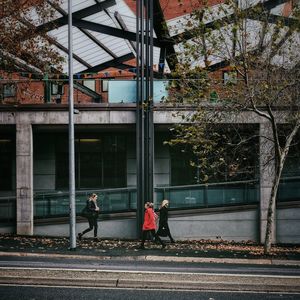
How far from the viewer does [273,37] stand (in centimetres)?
1595

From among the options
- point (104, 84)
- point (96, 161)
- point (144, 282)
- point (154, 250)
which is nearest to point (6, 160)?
point (96, 161)

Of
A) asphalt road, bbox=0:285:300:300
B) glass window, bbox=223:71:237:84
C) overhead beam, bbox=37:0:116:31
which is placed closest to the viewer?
asphalt road, bbox=0:285:300:300

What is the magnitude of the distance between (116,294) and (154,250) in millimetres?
8756

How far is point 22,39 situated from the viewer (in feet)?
64.5

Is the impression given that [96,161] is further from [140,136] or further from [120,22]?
[120,22]

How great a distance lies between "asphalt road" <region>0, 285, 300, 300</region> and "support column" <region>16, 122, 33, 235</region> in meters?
12.9

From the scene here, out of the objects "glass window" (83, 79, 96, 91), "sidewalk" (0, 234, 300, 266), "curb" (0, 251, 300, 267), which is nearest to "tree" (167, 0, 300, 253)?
"sidewalk" (0, 234, 300, 266)

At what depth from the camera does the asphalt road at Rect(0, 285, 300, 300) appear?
9.19 m

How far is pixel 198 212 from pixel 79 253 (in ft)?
23.8

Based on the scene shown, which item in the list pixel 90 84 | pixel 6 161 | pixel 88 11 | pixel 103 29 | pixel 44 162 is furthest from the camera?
pixel 6 161

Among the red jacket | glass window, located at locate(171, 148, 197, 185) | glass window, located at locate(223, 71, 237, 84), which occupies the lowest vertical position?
the red jacket

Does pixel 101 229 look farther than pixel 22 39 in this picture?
Yes

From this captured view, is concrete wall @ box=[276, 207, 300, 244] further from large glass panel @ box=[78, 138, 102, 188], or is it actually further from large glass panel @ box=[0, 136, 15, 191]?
large glass panel @ box=[0, 136, 15, 191]

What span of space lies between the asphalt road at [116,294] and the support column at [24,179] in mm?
12927
